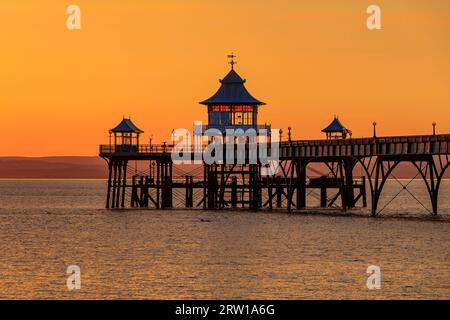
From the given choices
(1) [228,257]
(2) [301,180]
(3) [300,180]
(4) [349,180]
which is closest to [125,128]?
(3) [300,180]

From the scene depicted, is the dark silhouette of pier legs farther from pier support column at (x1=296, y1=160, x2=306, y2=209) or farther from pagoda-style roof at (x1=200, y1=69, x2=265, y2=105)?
pagoda-style roof at (x1=200, y1=69, x2=265, y2=105)

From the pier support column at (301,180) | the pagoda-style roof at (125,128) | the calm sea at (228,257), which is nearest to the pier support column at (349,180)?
the pier support column at (301,180)

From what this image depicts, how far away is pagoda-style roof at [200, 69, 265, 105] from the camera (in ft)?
373

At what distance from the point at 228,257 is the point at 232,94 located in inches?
1831

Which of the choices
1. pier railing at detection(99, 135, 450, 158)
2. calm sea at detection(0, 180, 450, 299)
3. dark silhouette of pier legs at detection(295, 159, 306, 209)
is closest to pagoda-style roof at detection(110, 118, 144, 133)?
pier railing at detection(99, 135, 450, 158)

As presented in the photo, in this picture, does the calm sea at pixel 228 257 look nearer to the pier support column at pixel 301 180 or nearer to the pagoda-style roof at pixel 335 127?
the pier support column at pixel 301 180

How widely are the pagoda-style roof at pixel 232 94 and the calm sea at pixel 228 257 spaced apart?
1171cm

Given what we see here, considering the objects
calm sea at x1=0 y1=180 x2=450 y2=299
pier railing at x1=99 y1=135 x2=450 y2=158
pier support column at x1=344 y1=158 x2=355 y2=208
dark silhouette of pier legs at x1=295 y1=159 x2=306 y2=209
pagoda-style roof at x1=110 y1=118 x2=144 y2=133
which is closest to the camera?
calm sea at x1=0 y1=180 x2=450 y2=299

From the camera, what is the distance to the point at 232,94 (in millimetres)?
114562

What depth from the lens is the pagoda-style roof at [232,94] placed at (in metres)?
114

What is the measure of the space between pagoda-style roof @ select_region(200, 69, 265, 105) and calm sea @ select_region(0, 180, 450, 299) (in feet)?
38.4

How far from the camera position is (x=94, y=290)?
54562 millimetres

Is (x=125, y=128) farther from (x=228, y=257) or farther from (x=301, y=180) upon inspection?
(x=228, y=257)

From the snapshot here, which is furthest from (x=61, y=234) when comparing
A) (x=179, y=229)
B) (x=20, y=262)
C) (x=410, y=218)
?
(x=410, y=218)
